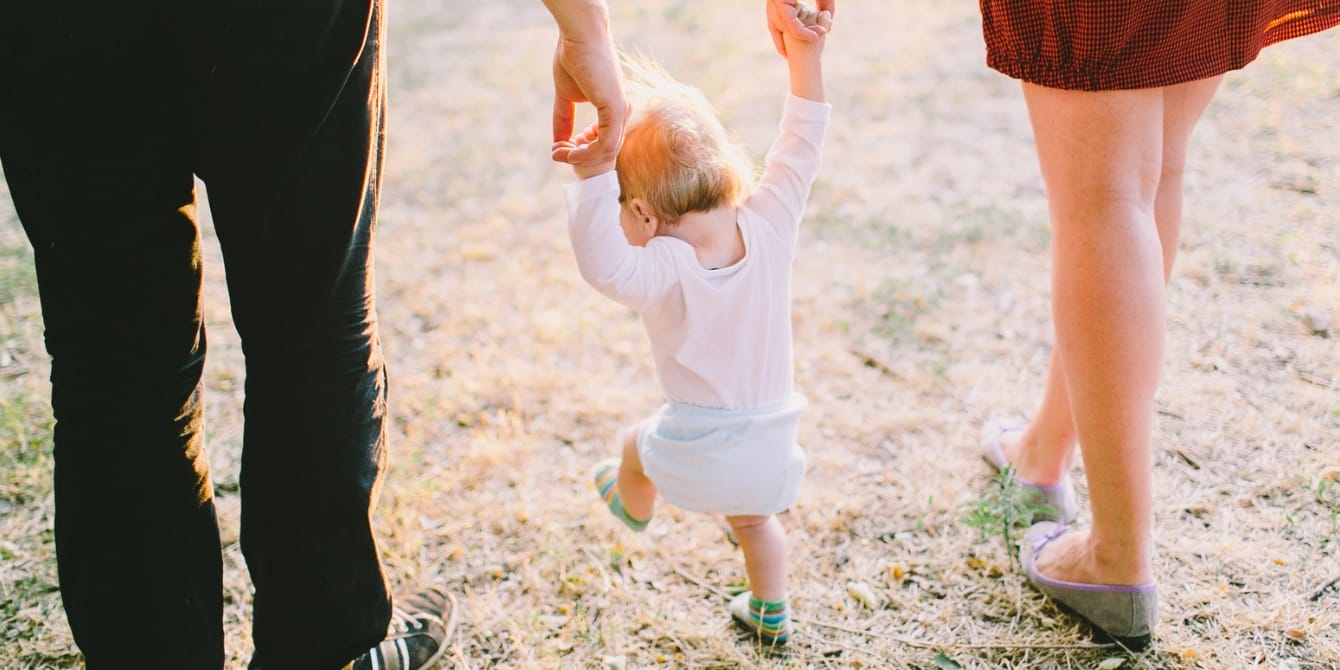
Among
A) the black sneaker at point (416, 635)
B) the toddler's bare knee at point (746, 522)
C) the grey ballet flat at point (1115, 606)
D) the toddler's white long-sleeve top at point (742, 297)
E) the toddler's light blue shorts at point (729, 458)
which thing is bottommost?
the black sneaker at point (416, 635)

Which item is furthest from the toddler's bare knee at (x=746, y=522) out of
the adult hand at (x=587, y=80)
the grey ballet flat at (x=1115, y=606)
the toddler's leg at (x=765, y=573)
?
the adult hand at (x=587, y=80)

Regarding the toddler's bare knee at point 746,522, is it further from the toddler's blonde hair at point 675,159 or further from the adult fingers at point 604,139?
the adult fingers at point 604,139

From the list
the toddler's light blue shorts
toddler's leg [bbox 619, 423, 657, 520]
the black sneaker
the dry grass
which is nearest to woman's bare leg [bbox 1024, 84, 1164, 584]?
the dry grass

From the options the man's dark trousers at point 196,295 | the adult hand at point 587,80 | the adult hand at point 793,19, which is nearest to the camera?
the man's dark trousers at point 196,295

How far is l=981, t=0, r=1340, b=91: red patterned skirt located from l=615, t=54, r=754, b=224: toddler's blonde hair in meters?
0.48

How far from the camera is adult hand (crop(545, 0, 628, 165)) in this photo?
1.43 meters

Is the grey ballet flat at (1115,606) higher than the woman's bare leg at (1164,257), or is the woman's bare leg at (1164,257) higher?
the woman's bare leg at (1164,257)

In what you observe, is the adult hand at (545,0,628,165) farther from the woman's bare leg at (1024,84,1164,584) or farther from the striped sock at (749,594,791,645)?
the striped sock at (749,594,791,645)

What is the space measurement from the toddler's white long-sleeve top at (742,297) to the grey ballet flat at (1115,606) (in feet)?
2.21

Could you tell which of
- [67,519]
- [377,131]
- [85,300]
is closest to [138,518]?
[67,519]

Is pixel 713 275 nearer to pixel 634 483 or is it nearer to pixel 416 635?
pixel 634 483

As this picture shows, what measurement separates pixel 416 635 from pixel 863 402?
4.35 ft

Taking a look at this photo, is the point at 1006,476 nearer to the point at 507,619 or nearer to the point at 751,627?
the point at 751,627

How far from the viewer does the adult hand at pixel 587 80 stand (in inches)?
56.3
